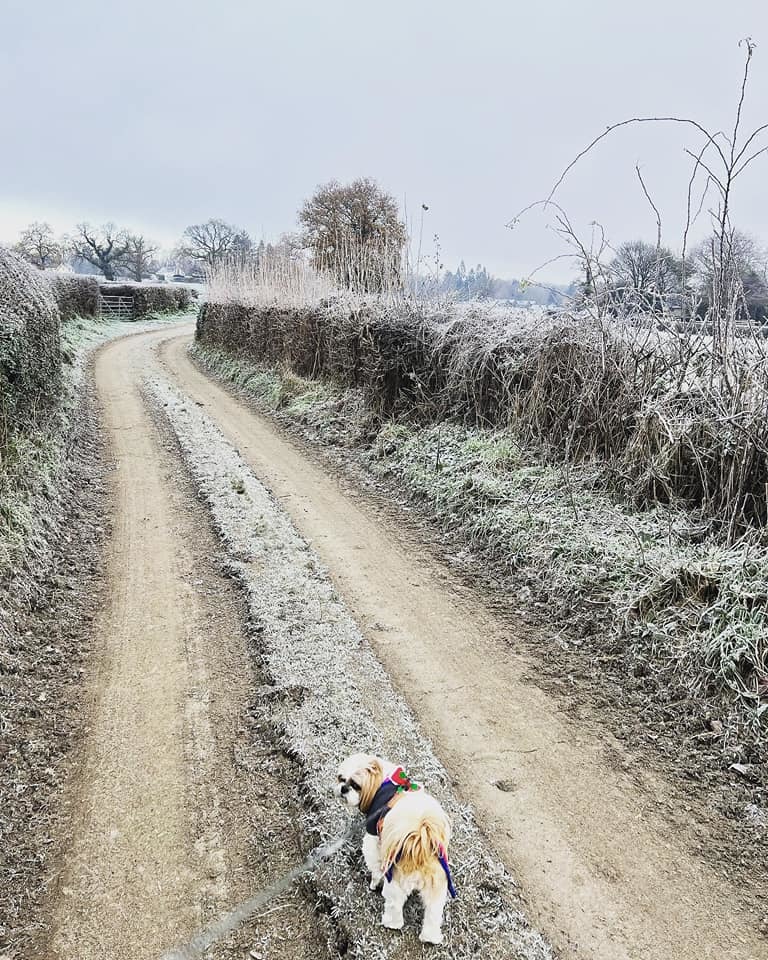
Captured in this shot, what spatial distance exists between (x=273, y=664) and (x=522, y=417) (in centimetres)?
492

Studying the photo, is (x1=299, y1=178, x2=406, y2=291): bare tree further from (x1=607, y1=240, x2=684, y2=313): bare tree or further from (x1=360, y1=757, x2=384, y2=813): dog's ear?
(x1=360, y1=757, x2=384, y2=813): dog's ear

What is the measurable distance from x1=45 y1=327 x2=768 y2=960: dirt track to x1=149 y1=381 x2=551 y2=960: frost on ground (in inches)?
5.9

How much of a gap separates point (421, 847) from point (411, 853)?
46 mm

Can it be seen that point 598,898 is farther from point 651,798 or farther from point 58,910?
point 58,910

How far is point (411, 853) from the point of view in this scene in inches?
92.6

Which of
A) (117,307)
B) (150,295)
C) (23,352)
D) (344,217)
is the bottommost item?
(23,352)

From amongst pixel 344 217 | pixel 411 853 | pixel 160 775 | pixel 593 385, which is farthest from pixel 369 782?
pixel 344 217

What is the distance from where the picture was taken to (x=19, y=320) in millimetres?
8133

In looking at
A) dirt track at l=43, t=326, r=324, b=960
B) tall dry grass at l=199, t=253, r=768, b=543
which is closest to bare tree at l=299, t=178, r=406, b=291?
tall dry grass at l=199, t=253, r=768, b=543

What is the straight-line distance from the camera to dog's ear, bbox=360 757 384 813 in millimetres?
2705

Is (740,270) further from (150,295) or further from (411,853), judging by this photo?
(150,295)

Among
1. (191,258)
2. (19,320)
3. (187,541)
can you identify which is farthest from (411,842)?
(191,258)

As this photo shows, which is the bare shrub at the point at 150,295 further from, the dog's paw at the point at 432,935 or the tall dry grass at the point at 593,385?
the dog's paw at the point at 432,935

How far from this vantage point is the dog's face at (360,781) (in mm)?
2707
